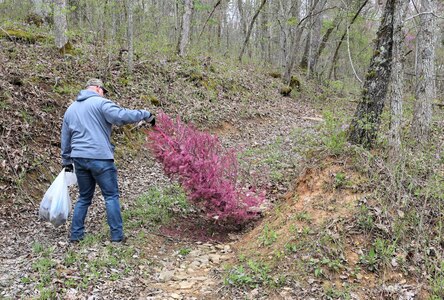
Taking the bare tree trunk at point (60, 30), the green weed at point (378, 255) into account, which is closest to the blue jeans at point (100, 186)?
the green weed at point (378, 255)

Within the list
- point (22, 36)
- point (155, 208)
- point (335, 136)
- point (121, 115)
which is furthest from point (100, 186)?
point (22, 36)

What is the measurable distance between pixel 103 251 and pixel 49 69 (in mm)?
5969

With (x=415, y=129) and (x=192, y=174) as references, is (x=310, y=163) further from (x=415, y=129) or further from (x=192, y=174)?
(x=415, y=129)

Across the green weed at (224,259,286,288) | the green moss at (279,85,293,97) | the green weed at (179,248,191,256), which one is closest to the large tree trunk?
the green weed at (224,259,286,288)

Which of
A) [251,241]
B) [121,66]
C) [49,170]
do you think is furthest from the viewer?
[121,66]

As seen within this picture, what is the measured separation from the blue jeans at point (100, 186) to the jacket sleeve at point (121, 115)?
56 cm

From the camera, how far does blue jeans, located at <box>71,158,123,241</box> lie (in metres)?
4.96

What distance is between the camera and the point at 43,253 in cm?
466

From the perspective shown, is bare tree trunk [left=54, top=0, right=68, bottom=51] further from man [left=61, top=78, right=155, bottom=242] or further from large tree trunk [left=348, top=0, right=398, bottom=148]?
large tree trunk [left=348, top=0, right=398, bottom=148]

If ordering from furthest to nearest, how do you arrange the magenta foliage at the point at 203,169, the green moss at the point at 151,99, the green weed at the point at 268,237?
the green moss at the point at 151,99 → the magenta foliage at the point at 203,169 → the green weed at the point at 268,237

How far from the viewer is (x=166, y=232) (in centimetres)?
564

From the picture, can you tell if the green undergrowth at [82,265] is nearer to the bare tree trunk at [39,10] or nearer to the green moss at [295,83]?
the bare tree trunk at [39,10]

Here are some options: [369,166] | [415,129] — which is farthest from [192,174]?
[415,129]

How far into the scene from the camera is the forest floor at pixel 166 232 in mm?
4062
